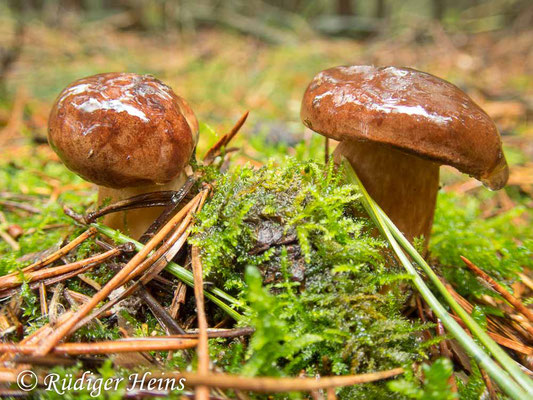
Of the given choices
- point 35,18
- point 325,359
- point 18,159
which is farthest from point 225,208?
point 35,18

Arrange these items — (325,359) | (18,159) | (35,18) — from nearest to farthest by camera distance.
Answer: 1. (325,359)
2. (18,159)
3. (35,18)

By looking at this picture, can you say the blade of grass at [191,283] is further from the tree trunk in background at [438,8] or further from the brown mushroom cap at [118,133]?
the tree trunk in background at [438,8]

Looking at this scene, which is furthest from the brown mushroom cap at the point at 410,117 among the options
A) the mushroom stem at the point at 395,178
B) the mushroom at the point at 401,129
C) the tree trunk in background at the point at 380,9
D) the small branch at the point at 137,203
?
the tree trunk in background at the point at 380,9

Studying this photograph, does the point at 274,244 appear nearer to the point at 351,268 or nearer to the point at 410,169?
the point at 351,268

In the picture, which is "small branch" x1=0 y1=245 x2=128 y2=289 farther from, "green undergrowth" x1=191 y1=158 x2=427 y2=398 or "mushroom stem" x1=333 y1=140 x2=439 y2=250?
"mushroom stem" x1=333 y1=140 x2=439 y2=250

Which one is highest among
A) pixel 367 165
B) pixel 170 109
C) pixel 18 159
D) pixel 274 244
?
pixel 170 109

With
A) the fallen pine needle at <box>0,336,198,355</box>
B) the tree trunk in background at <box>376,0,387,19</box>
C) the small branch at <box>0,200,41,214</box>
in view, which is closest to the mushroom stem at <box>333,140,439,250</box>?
the fallen pine needle at <box>0,336,198,355</box>

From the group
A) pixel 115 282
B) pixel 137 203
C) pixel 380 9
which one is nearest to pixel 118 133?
pixel 137 203

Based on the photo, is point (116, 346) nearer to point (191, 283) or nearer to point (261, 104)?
point (191, 283)
